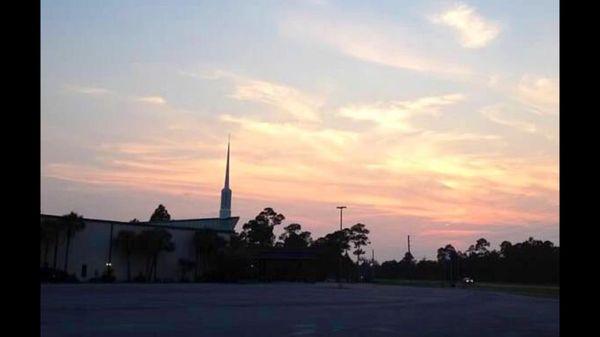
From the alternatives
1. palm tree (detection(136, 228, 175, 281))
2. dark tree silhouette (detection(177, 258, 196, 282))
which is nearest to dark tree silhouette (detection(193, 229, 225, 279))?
dark tree silhouette (detection(177, 258, 196, 282))

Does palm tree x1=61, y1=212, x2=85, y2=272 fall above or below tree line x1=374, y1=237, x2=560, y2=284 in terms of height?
above

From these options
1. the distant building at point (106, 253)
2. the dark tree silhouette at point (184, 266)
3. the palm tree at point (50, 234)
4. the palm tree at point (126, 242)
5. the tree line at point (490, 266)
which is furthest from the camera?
the tree line at point (490, 266)

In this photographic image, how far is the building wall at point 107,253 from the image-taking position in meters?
73.8

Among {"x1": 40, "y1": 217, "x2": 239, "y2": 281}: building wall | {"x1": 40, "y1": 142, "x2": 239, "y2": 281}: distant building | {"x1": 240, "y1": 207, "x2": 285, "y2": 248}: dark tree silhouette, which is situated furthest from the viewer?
{"x1": 240, "y1": 207, "x2": 285, "y2": 248}: dark tree silhouette

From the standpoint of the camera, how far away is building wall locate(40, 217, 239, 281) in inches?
2904

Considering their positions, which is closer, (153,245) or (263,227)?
(153,245)

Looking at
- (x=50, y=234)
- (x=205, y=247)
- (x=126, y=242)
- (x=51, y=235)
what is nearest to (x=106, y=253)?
(x=126, y=242)

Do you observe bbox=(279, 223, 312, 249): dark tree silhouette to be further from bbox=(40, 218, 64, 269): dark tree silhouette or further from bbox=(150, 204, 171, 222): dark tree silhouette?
bbox=(40, 218, 64, 269): dark tree silhouette

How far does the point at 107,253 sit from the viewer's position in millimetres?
77562

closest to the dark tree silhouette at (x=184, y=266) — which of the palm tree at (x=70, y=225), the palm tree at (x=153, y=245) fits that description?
the palm tree at (x=153, y=245)

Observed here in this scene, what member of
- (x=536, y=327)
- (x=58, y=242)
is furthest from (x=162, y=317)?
(x=58, y=242)

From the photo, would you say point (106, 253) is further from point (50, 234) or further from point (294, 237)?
point (294, 237)

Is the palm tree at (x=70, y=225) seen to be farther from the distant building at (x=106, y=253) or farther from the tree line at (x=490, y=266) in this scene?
the tree line at (x=490, y=266)
